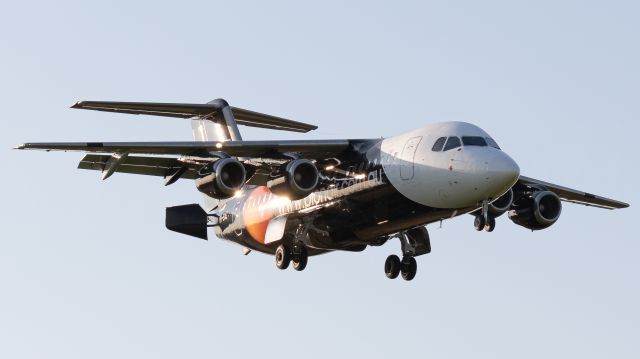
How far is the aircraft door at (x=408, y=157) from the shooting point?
2581cm

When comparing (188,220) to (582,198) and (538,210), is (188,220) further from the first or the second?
(582,198)

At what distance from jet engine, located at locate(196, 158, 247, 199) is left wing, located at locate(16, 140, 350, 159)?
2.16 ft

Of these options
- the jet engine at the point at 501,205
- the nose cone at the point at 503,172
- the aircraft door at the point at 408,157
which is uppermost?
the aircraft door at the point at 408,157

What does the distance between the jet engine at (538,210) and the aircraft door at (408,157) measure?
4.16m

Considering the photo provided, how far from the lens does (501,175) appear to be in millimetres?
24750

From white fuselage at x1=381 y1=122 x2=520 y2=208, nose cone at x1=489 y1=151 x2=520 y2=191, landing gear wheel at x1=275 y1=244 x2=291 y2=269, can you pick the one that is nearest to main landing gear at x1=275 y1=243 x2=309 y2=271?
landing gear wheel at x1=275 y1=244 x2=291 y2=269

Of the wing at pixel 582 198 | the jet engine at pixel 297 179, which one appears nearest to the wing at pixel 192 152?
the jet engine at pixel 297 179

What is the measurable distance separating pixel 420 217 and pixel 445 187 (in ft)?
4.88

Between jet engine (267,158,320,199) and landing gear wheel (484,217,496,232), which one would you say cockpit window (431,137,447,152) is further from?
jet engine (267,158,320,199)

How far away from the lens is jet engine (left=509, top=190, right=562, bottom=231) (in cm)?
2900

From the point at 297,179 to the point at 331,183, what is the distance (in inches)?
46.5

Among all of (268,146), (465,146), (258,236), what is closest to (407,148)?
(465,146)

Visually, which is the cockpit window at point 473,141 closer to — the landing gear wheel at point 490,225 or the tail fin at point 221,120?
Result: the landing gear wheel at point 490,225

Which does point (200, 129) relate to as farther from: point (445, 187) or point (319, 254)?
point (445, 187)
